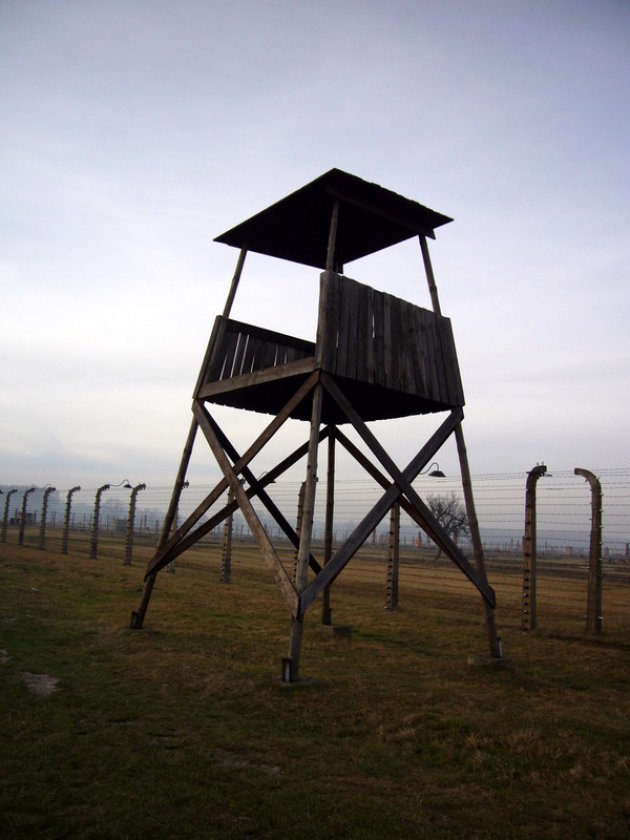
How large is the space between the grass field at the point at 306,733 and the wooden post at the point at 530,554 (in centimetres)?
66

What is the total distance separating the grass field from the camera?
13.2 ft

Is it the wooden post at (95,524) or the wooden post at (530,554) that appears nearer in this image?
the wooden post at (530,554)

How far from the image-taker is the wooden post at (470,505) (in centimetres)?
909

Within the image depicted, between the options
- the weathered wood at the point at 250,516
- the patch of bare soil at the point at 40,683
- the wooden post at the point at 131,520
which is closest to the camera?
the patch of bare soil at the point at 40,683

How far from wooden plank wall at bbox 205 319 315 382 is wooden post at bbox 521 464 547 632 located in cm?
525

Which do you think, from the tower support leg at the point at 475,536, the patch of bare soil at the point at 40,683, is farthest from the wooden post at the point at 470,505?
the patch of bare soil at the point at 40,683

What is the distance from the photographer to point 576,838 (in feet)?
12.6

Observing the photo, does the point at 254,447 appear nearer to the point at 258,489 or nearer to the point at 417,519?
the point at 258,489

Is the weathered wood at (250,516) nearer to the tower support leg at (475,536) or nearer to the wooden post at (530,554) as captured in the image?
the tower support leg at (475,536)

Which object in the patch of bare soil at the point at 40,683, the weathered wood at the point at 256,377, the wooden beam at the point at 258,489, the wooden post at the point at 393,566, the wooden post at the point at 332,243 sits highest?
the wooden post at the point at 332,243

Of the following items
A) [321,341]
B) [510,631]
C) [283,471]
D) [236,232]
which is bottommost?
[510,631]

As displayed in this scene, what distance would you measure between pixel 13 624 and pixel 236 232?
7.48 m

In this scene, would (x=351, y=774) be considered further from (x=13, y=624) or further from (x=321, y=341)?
(x=13, y=624)

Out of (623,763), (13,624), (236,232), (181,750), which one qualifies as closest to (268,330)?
(236,232)
